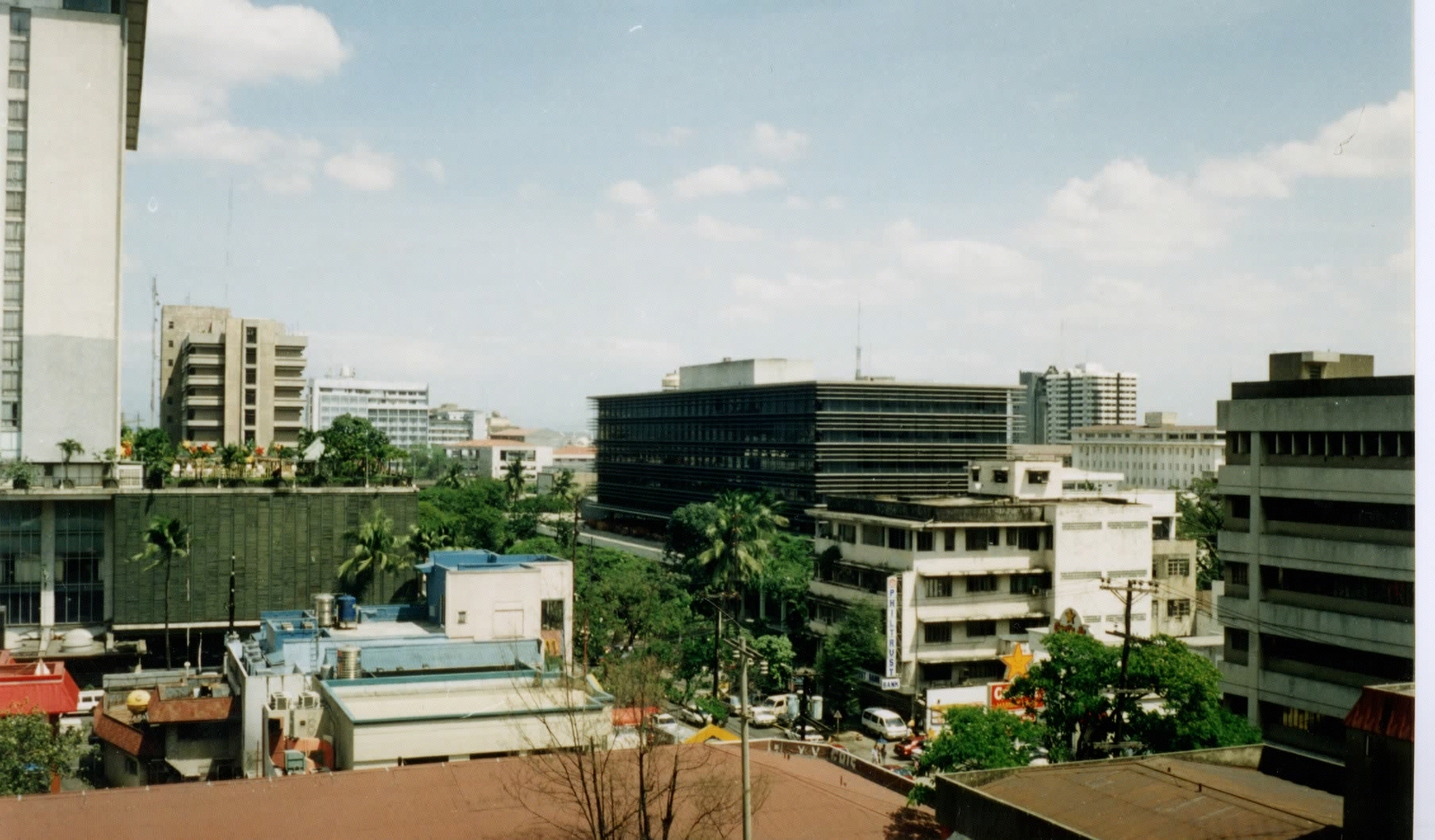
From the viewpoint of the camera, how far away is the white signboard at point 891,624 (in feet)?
139

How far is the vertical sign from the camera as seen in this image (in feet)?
139

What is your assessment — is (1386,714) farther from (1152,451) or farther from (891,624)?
(1152,451)

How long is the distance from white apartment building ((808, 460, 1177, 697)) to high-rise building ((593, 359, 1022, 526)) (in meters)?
25.1

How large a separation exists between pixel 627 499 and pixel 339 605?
62110mm

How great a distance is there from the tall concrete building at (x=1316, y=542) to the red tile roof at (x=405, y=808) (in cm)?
1396

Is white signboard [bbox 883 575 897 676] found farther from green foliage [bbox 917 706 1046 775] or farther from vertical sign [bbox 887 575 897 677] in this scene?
green foliage [bbox 917 706 1046 775]

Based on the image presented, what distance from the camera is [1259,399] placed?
103 feet

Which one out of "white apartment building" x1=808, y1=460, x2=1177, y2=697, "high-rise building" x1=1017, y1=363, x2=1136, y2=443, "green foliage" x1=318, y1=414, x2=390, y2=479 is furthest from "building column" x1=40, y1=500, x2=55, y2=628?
"high-rise building" x1=1017, y1=363, x2=1136, y2=443

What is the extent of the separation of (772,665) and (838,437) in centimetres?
3165

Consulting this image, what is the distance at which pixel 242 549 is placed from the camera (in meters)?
50.8

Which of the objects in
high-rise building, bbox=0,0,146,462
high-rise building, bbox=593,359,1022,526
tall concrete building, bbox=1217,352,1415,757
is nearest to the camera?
tall concrete building, bbox=1217,352,1415,757

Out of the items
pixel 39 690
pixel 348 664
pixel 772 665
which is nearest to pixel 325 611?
pixel 39 690

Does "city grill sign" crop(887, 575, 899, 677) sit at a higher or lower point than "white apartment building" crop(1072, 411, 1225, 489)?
lower

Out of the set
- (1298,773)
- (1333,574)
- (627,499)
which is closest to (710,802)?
(1298,773)
